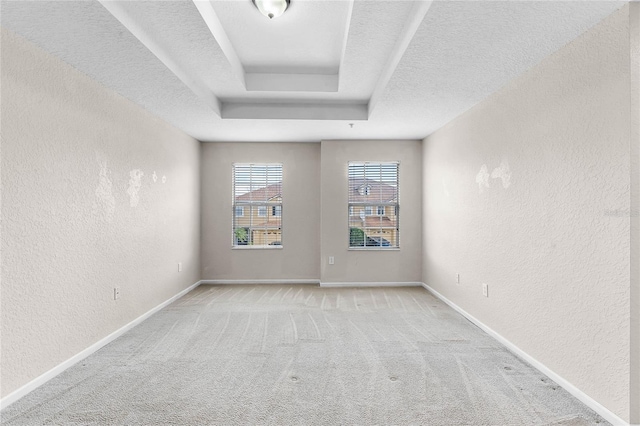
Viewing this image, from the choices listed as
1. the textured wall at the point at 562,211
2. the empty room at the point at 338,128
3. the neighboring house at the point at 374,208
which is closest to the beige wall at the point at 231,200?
the neighboring house at the point at 374,208

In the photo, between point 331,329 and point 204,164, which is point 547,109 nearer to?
point 331,329

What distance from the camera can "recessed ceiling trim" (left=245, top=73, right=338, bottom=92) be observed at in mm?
3480

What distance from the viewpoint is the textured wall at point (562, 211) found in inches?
72.4

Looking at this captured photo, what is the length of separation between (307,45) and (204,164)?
124 inches

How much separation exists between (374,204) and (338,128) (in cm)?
147

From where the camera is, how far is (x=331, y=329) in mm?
3309

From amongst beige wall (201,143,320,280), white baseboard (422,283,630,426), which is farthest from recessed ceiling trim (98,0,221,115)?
white baseboard (422,283,630,426)

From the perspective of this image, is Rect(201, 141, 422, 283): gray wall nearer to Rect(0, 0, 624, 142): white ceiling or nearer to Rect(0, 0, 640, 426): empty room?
Rect(0, 0, 640, 426): empty room

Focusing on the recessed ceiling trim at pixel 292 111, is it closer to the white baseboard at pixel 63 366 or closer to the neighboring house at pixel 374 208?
the neighboring house at pixel 374 208

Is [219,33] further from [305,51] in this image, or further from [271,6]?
[305,51]

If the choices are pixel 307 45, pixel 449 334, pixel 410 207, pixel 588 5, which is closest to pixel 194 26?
pixel 307 45

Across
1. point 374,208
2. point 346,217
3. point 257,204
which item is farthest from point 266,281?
point 374,208

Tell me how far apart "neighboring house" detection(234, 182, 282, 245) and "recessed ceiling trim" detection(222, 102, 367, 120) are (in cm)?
167

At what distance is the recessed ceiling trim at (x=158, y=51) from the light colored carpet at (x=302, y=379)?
2.30 m
